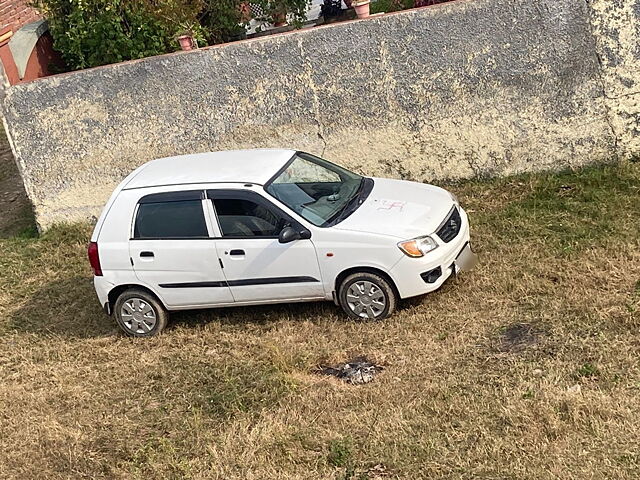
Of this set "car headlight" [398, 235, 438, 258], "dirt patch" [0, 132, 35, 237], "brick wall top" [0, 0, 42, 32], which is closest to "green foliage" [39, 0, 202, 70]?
"dirt patch" [0, 132, 35, 237]

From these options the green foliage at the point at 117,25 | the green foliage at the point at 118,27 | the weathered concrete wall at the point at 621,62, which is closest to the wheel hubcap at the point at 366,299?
the weathered concrete wall at the point at 621,62

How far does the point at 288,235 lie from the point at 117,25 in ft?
18.0

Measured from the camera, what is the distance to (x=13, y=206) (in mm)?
12586

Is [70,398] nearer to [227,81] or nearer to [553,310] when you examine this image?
[553,310]

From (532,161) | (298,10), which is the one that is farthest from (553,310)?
(298,10)

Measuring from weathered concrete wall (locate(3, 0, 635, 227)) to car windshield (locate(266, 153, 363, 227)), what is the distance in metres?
2.04

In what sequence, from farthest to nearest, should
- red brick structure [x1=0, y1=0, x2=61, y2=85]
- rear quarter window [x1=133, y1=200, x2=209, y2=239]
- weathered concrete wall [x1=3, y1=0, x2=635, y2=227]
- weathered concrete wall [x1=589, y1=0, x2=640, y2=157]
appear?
1. red brick structure [x1=0, y1=0, x2=61, y2=85]
2. weathered concrete wall [x1=3, y1=0, x2=635, y2=227]
3. weathered concrete wall [x1=589, y1=0, x2=640, y2=157]
4. rear quarter window [x1=133, y1=200, x2=209, y2=239]

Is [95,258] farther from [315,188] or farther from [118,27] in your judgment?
[118,27]

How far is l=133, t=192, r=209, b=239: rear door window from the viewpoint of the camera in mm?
7062

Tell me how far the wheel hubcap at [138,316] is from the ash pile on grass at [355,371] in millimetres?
2097

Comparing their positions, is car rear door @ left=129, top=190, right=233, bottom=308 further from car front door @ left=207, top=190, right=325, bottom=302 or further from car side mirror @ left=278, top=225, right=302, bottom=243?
car side mirror @ left=278, top=225, right=302, bottom=243

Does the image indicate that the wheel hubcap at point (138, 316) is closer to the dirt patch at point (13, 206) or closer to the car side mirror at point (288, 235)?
the car side mirror at point (288, 235)

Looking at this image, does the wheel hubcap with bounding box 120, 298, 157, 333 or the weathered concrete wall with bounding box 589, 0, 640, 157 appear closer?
the wheel hubcap with bounding box 120, 298, 157, 333

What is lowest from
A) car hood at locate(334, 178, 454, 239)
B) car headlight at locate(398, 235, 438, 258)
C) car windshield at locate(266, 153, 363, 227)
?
car headlight at locate(398, 235, 438, 258)
